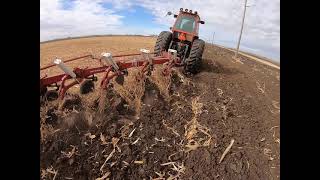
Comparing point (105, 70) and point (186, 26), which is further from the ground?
point (186, 26)

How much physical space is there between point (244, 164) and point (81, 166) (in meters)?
2.48

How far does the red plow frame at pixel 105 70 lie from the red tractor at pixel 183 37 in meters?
1.10

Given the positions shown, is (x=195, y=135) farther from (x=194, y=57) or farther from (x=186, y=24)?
(x=186, y=24)

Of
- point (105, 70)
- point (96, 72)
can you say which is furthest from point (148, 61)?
point (96, 72)

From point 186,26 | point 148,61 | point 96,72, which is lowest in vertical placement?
point 96,72

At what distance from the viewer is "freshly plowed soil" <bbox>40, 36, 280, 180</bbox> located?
5355 millimetres

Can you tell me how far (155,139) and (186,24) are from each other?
18.9 ft

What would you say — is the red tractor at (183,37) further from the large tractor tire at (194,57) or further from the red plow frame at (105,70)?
the red plow frame at (105,70)

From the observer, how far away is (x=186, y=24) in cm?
1102

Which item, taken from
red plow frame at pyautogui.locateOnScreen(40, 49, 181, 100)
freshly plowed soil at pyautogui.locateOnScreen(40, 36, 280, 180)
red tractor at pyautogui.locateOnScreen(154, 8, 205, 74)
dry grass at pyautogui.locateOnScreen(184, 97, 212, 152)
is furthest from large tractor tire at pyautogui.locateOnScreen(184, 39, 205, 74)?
dry grass at pyautogui.locateOnScreen(184, 97, 212, 152)

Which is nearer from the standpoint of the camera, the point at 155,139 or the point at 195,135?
the point at 155,139

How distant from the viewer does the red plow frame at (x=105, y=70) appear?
621 centimetres
